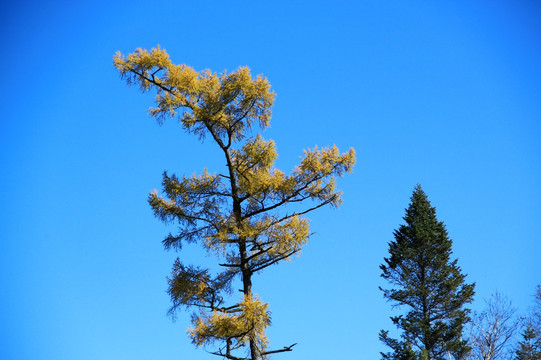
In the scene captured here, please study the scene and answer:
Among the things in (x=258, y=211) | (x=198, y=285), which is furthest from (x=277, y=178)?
(x=198, y=285)

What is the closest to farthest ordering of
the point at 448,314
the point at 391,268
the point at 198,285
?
the point at 198,285 < the point at 448,314 < the point at 391,268

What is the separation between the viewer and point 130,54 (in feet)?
43.0

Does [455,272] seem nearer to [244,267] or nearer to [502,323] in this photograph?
[502,323]

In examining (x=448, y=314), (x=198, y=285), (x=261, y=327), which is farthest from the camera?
(x=448, y=314)

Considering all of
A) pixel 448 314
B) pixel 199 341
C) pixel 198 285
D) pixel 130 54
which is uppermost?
pixel 130 54

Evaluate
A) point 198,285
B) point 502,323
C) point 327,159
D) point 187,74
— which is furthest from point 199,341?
point 502,323

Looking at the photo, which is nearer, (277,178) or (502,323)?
(277,178)

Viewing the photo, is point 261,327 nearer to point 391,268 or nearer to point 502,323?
point 391,268

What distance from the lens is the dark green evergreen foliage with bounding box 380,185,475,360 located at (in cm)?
2275

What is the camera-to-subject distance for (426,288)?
2378cm

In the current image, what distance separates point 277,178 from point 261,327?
10.9 ft

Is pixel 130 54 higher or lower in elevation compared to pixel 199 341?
higher

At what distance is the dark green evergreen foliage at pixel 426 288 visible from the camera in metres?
22.8

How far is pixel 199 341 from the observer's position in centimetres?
1193
